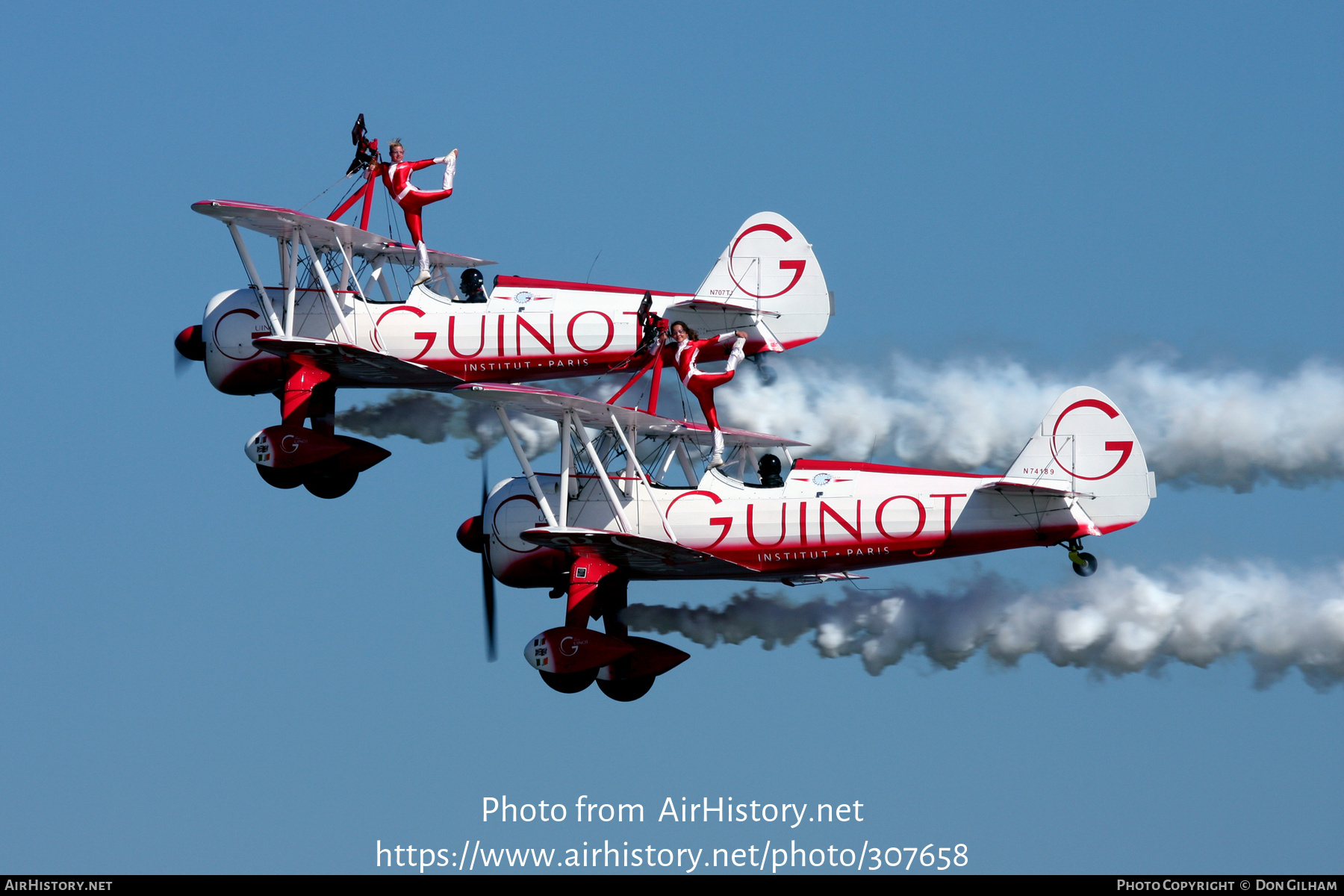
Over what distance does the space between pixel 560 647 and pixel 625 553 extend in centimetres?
168

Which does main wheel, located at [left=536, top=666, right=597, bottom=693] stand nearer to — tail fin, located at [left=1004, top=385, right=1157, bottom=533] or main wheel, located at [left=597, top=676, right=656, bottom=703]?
main wheel, located at [left=597, top=676, right=656, bottom=703]

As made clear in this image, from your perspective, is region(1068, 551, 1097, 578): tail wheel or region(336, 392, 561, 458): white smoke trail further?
region(336, 392, 561, 458): white smoke trail

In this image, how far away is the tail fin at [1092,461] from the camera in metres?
35.4

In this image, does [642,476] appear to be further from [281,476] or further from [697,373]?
[281,476]

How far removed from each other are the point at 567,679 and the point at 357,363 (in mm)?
6583

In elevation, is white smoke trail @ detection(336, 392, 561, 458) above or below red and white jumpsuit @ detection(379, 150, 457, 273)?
below

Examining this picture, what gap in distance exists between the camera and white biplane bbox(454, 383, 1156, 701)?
117 feet

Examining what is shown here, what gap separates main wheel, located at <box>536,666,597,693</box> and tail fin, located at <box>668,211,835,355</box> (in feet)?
22.3

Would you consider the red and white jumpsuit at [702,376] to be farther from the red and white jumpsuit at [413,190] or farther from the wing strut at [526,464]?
the red and white jumpsuit at [413,190]

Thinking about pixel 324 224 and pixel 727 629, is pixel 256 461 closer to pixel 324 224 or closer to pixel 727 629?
pixel 324 224

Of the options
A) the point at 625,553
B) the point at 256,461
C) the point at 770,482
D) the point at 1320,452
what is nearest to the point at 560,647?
the point at 625,553

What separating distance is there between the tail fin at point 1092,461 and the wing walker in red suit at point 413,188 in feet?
34.6

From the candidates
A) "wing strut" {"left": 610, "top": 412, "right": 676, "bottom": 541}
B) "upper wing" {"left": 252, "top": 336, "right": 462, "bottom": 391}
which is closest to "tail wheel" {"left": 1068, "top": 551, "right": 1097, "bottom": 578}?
"wing strut" {"left": 610, "top": 412, "right": 676, "bottom": 541}

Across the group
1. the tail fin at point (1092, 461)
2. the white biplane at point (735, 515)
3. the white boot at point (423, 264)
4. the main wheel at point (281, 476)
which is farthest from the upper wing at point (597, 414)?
the tail fin at point (1092, 461)
